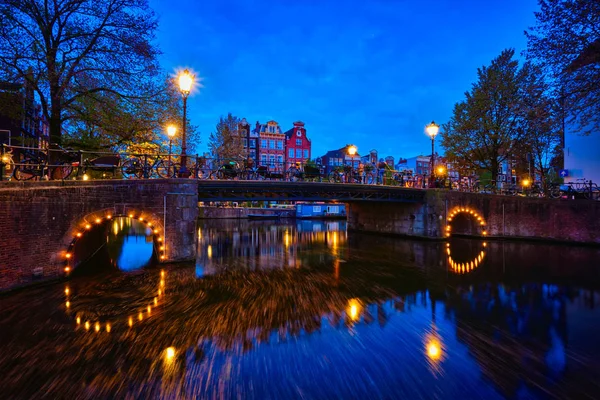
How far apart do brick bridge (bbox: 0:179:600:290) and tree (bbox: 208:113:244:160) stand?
25.7 meters

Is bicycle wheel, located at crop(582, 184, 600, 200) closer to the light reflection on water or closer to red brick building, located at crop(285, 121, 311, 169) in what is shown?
the light reflection on water

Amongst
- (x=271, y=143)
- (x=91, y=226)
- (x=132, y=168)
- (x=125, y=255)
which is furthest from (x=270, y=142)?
(x=91, y=226)

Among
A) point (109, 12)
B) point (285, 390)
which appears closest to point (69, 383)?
point (285, 390)

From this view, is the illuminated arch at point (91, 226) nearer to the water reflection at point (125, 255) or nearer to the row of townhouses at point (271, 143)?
the water reflection at point (125, 255)

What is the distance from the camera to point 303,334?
21.4ft

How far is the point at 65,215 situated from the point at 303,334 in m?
9.23

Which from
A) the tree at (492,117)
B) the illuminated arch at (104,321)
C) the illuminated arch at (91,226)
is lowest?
the illuminated arch at (104,321)

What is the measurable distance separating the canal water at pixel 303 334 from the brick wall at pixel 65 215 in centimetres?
76

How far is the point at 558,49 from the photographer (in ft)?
46.9

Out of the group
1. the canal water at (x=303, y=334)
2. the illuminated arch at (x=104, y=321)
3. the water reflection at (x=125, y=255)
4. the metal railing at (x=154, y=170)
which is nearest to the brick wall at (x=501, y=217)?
the metal railing at (x=154, y=170)

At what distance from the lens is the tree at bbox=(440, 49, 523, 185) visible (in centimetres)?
2708

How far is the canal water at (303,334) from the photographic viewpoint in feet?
15.3

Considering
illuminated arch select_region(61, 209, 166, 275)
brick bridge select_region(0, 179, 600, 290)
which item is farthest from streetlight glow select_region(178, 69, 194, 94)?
illuminated arch select_region(61, 209, 166, 275)

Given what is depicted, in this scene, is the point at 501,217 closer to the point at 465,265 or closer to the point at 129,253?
the point at 465,265
